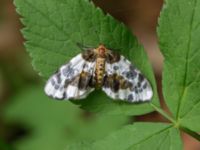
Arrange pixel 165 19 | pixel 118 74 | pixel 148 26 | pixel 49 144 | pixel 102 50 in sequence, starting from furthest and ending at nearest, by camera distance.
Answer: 1. pixel 148 26
2. pixel 49 144
3. pixel 118 74
4. pixel 102 50
5. pixel 165 19

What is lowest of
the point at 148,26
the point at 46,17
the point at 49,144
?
the point at 49,144

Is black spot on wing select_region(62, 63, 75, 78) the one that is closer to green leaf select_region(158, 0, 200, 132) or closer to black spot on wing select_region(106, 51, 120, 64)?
black spot on wing select_region(106, 51, 120, 64)

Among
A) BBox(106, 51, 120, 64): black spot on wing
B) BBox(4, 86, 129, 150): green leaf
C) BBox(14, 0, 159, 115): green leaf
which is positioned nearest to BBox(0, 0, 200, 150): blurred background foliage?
BBox(4, 86, 129, 150): green leaf

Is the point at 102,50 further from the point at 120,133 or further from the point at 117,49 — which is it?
the point at 120,133

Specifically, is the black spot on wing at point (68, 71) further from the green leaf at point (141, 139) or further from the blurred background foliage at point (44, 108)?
the blurred background foliage at point (44, 108)

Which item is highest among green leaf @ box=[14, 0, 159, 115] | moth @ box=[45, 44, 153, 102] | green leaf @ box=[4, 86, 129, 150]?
green leaf @ box=[14, 0, 159, 115]

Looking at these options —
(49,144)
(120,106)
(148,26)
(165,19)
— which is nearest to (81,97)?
(120,106)

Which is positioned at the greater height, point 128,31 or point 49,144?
point 128,31

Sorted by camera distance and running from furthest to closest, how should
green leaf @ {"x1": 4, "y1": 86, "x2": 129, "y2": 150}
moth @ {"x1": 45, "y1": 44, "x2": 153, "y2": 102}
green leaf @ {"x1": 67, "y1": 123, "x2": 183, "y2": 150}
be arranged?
green leaf @ {"x1": 4, "y1": 86, "x2": 129, "y2": 150}, moth @ {"x1": 45, "y1": 44, "x2": 153, "y2": 102}, green leaf @ {"x1": 67, "y1": 123, "x2": 183, "y2": 150}

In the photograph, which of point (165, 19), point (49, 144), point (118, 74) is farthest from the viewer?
point (49, 144)

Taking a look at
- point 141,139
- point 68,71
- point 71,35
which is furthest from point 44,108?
point 141,139
